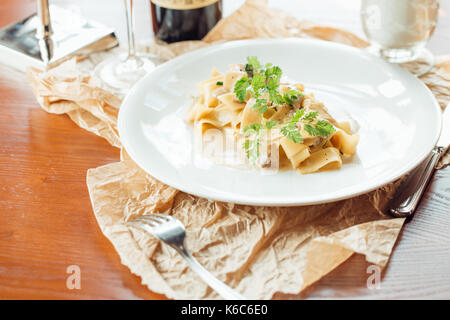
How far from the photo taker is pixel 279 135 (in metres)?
1.24

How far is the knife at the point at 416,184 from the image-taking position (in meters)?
1.13

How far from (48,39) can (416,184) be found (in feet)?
4.09

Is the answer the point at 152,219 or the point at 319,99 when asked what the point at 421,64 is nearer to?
the point at 319,99

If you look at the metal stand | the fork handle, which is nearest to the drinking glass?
the metal stand

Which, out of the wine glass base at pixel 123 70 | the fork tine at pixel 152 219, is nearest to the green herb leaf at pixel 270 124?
the fork tine at pixel 152 219

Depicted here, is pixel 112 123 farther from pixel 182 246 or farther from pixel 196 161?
pixel 182 246

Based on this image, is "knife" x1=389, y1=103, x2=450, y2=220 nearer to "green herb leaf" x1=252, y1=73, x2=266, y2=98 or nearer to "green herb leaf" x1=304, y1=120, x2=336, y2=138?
"green herb leaf" x1=304, y1=120, x2=336, y2=138

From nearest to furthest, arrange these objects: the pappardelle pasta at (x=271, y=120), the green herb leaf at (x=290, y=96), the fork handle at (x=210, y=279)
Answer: the fork handle at (x=210, y=279), the pappardelle pasta at (x=271, y=120), the green herb leaf at (x=290, y=96)

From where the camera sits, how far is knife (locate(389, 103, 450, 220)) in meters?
1.13

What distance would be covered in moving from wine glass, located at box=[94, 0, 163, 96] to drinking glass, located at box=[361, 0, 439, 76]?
0.66 meters

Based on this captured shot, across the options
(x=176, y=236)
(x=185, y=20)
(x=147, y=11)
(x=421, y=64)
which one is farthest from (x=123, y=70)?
(x=421, y=64)

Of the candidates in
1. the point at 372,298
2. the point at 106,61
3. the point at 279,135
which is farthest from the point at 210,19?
the point at 372,298

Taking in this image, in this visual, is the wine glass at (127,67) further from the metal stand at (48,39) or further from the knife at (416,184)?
the knife at (416,184)

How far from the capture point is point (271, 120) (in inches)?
50.0
